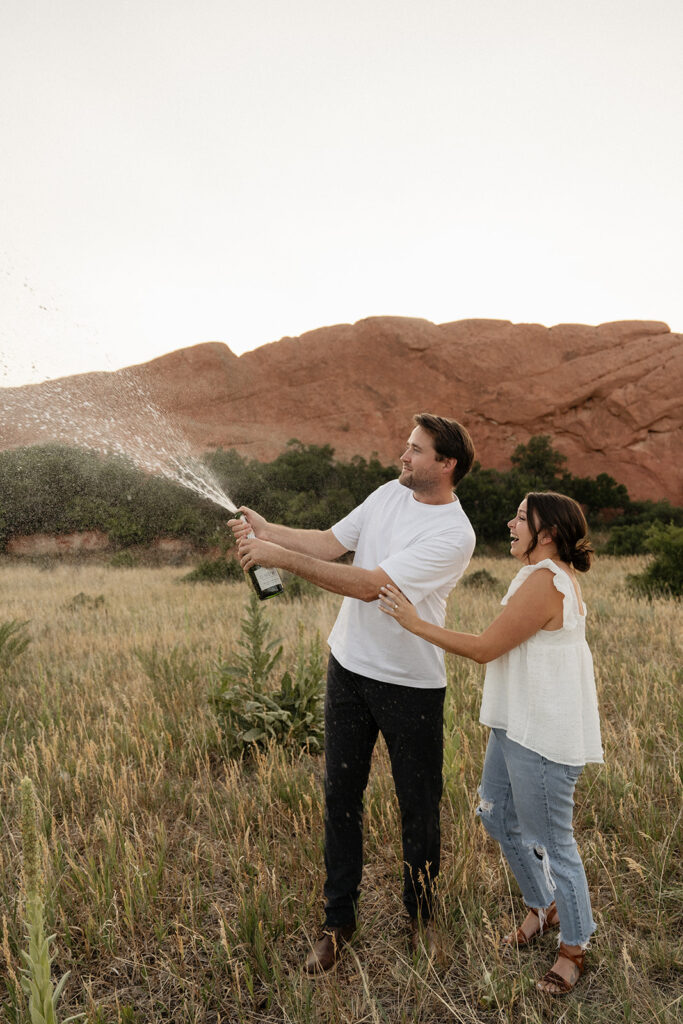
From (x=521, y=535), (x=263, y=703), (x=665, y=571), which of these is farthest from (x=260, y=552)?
(x=665, y=571)

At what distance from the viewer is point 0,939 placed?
2676mm

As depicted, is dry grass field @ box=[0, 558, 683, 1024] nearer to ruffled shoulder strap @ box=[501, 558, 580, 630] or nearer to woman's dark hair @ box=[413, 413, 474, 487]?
ruffled shoulder strap @ box=[501, 558, 580, 630]

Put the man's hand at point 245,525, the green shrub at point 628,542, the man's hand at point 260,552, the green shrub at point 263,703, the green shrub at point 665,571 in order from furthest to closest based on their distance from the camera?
the green shrub at point 628,542 → the green shrub at point 665,571 → the green shrub at point 263,703 → the man's hand at point 245,525 → the man's hand at point 260,552

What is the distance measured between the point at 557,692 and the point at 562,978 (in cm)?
102

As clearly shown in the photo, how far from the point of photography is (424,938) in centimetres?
264

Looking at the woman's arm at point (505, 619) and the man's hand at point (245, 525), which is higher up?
the man's hand at point (245, 525)

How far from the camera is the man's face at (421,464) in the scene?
269cm

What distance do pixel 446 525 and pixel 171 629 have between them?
6.07 meters

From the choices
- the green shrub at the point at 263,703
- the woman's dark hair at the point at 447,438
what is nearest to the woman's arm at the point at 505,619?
the woman's dark hair at the point at 447,438

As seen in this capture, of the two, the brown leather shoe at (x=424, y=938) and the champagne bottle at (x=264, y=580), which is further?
the champagne bottle at (x=264, y=580)

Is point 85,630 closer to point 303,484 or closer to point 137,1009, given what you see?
point 137,1009

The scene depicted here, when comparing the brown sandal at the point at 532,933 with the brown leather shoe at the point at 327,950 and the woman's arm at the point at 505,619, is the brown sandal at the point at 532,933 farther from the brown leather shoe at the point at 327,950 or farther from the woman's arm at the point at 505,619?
the woman's arm at the point at 505,619

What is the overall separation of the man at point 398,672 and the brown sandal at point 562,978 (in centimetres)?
42

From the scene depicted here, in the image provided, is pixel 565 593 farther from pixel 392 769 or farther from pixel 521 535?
pixel 392 769
